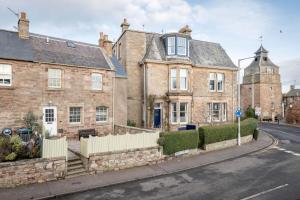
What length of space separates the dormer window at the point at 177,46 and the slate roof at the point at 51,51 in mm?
5985

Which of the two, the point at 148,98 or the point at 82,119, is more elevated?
the point at 148,98

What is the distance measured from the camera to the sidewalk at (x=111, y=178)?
10.3 metres

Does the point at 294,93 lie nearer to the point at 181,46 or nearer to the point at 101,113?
the point at 181,46

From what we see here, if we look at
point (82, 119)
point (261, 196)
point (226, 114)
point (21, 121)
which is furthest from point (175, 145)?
point (226, 114)

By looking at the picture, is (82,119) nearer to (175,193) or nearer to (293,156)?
(175,193)

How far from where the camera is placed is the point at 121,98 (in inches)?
893

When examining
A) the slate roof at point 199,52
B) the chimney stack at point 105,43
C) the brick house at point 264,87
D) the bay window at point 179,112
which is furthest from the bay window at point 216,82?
the brick house at point 264,87

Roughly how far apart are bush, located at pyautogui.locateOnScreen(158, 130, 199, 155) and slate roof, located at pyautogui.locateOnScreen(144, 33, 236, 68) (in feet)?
34.9

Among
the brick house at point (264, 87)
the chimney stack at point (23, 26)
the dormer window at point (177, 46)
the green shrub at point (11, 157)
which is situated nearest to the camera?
the green shrub at point (11, 157)

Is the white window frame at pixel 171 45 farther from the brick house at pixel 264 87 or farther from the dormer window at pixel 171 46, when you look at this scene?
the brick house at pixel 264 87

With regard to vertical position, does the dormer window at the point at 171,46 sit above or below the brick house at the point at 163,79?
above

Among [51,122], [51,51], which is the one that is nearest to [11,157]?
[51,122]

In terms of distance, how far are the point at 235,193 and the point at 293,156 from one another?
381 inches

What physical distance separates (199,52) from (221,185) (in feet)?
64.0
